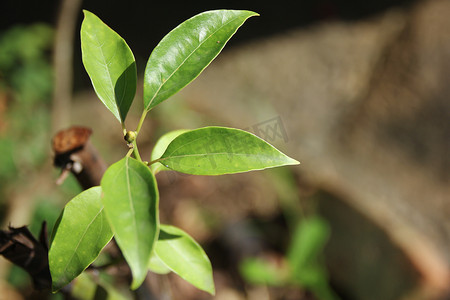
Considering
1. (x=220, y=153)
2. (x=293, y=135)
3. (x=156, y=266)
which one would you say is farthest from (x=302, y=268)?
(x=220, y=153)

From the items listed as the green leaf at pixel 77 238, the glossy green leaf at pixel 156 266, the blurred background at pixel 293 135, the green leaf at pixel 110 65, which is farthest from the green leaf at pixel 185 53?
the blurred background at pixel 293 135

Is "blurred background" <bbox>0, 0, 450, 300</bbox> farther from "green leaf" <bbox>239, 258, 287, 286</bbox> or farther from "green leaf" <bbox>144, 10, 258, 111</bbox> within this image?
"green leaf" <bbox>144, 10, 258, 111</bbox>

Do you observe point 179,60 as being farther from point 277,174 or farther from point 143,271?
point 277,174

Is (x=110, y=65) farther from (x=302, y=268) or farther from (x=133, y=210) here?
(x=302, y=268)

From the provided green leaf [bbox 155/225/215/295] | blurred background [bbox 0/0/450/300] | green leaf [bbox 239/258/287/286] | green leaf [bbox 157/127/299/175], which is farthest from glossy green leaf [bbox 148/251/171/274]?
green leaf [bbox 239/258/287/286]

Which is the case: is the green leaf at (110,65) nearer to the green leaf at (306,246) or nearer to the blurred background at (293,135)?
the blurred background at (293,135)

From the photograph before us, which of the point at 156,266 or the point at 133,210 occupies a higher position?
the point at 133,210
